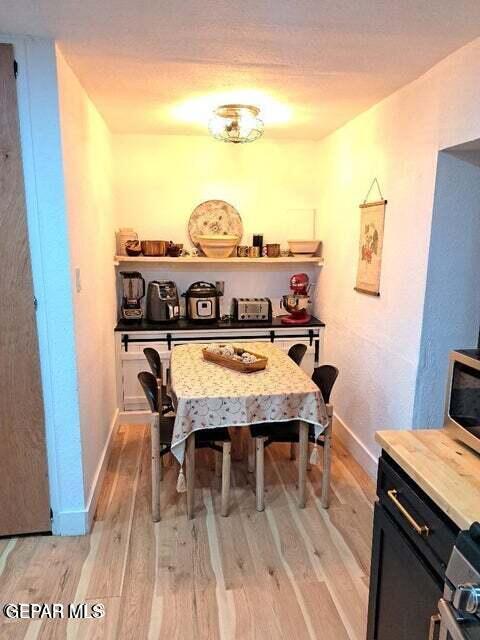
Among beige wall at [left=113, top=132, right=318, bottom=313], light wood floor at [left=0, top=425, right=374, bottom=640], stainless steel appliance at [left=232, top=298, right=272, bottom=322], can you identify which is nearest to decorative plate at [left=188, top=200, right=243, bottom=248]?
beige wall at [left=113, top=132, right=318, bottom=313]

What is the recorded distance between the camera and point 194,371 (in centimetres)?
273

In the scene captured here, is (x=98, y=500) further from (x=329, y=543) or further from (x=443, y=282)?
(x=443, y=282)

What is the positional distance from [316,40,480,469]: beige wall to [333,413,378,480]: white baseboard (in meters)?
0.01

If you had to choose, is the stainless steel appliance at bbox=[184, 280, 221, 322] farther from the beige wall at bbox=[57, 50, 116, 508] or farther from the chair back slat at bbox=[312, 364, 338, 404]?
the chair back slat at bbox=[312, 364, 338, 404]

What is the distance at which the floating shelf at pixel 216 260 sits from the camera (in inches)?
145

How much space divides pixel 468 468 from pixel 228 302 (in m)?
3.05

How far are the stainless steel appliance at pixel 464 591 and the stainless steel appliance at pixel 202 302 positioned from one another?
3.01 metres

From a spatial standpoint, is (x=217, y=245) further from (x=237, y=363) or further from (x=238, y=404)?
(x=238, y=404)

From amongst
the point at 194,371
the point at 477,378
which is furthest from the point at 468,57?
the point at 194,371

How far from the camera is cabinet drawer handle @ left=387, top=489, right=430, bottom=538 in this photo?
1179 mm

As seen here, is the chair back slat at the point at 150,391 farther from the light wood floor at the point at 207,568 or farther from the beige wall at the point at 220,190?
the beige wall at the point at 220,190

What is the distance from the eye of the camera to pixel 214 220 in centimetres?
400

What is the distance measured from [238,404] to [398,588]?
1.17 meters

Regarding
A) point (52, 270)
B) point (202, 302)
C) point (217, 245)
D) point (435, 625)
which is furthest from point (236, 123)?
point (435, 625)
